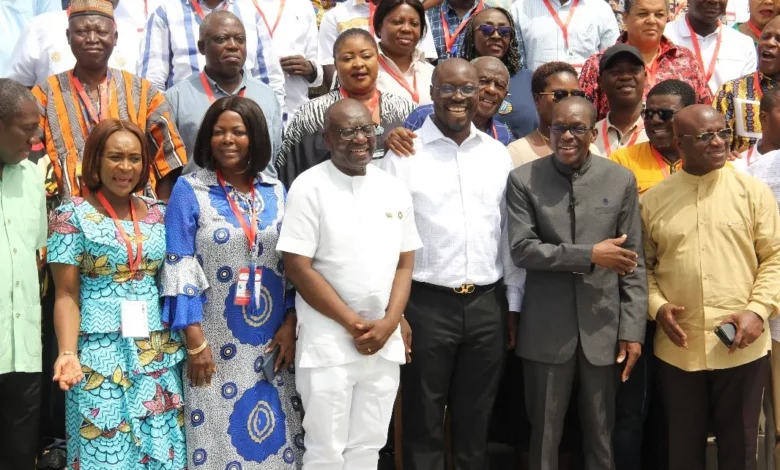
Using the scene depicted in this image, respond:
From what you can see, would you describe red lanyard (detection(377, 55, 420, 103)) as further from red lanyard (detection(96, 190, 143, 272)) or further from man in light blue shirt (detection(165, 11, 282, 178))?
red lanyard (detection(96, 190, 143, 272))

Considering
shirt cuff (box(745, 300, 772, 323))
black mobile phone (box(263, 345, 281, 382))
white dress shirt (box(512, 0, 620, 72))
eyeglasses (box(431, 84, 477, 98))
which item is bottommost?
black mobile phone (box(263, 345, 281, 382))

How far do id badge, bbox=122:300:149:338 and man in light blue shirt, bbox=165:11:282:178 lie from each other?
54.3 inches

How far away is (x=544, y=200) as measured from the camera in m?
4.70

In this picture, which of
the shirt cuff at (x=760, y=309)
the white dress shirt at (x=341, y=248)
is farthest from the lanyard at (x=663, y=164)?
the white dress shirt at (x=341, y=248)

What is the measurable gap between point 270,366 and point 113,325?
790mm

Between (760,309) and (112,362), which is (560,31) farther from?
(112,362)

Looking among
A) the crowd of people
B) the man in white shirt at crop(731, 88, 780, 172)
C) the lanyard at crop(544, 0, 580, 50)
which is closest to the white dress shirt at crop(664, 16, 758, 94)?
the lanyard at crop(544, 0, 580, 50)

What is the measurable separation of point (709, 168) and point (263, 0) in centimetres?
380

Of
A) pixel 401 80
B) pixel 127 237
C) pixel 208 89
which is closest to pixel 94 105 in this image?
pixel 208 89

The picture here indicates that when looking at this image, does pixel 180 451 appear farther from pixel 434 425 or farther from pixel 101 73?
pixel 101 73

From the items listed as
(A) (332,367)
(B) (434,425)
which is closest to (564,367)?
(B) (434,425)

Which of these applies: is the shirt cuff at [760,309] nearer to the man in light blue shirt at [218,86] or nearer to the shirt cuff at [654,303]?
the shirt cuff at [654,303]

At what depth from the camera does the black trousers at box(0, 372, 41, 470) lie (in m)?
4.36

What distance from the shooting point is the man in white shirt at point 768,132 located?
5.19 metres
